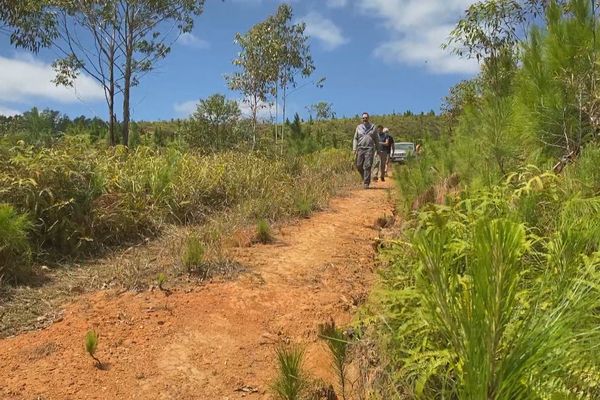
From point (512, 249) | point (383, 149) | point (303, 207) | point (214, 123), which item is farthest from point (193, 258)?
point (214, 123)

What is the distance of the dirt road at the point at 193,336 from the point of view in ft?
9.80

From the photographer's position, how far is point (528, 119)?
3.99 m

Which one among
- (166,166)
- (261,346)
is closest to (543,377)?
(261,346)

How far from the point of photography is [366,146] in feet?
35.4

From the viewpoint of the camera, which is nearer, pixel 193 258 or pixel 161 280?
pixel 161 280

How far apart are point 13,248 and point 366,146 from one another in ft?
24.5

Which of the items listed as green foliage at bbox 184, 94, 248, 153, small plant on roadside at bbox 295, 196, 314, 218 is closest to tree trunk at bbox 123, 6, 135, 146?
green foliage at bbox 184, 94, 248, 153

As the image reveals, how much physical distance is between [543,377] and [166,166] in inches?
261

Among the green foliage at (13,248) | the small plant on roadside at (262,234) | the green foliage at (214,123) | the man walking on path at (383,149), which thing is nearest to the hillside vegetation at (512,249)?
the small plant on roadside at (262,234)

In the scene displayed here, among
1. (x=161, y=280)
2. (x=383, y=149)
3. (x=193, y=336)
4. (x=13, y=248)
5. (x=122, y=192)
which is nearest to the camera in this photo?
(x=193, y=336)

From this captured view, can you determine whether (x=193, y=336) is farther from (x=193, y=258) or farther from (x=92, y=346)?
(x=193, y=258)

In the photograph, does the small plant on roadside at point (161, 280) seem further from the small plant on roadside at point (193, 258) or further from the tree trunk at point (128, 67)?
the tree trunk at point (128, 67)

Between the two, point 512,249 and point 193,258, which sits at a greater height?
point 512,249

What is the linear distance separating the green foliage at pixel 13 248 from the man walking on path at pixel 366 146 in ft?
23.8
